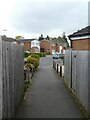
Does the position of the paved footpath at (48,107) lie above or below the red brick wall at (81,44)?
below

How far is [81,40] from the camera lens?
1809 cm

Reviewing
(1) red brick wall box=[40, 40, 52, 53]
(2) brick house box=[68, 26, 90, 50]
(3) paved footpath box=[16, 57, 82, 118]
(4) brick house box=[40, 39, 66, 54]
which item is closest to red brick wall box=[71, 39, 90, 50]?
(2) brick house box=[68, 26, 90, 50]

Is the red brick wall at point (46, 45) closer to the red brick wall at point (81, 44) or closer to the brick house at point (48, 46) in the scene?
the brick house at point (48, 46)

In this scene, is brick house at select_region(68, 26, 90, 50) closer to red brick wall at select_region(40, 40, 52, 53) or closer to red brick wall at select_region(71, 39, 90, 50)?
red brick wall at select_region(71, 39, 90, 50)

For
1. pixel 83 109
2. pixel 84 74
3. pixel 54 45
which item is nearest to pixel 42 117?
pixel 83 109

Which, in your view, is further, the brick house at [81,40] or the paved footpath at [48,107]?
the brick house at [81,40]

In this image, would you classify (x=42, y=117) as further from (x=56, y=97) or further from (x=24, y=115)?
(x=56, y=97)

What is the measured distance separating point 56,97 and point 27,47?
269 ft

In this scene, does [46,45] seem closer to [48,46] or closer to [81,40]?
[48,46]

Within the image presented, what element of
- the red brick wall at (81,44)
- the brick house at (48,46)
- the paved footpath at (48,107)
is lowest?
the paved footpath at (48,107)

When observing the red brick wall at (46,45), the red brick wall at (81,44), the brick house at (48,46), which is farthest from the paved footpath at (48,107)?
the red brick wall at (46,45)

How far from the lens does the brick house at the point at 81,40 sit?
56.1 ft

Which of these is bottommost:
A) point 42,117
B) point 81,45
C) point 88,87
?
point 42,117

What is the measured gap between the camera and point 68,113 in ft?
30.3
